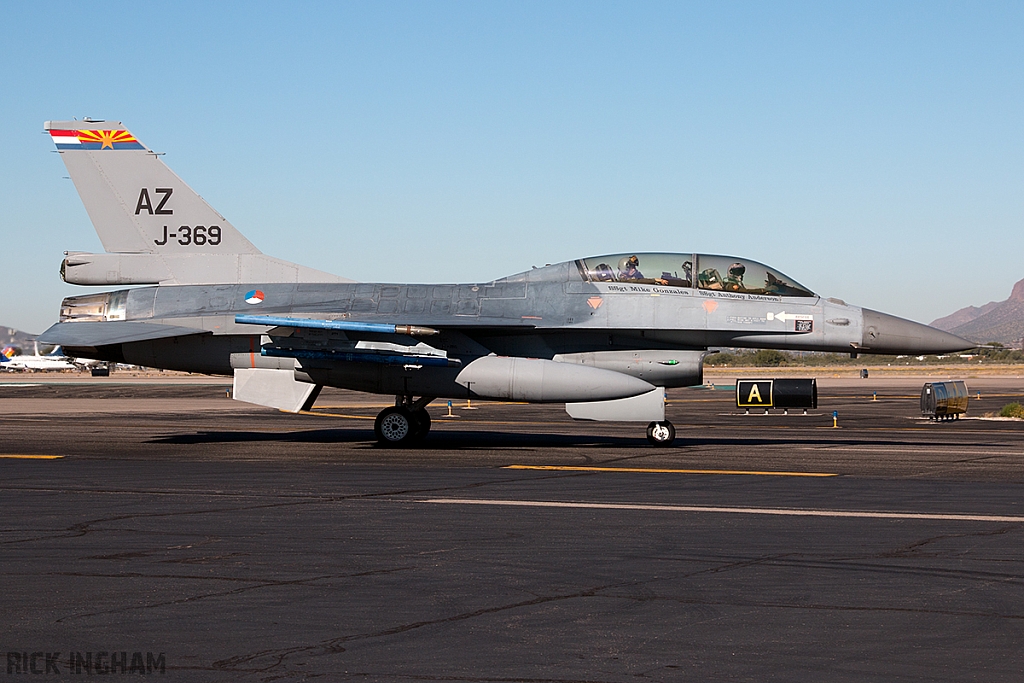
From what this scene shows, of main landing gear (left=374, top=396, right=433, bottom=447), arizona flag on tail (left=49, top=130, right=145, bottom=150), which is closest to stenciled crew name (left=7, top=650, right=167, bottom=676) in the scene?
main landing gear (left=374, top=396, right=433, bottom=447)

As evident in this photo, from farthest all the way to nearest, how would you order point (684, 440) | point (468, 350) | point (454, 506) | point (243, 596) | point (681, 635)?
point (684, 440), point (468, 350), point (454, 506), point (243, 596), point (681, 635)

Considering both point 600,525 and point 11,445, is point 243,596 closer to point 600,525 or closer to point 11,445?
point 600,525

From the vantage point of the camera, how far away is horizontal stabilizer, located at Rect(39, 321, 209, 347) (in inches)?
747

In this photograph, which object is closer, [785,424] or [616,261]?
[616,261]

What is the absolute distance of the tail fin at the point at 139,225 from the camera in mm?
20656

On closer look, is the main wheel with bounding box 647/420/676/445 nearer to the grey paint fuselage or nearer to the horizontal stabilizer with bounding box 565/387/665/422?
the horizontal stabilizer with bounding box 565/387/665/422

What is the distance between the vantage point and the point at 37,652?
17.8 feet

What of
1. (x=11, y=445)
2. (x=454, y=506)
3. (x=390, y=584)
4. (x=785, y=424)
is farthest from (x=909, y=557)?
(x=785, y=424)

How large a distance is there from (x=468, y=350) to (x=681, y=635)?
13.3 meters

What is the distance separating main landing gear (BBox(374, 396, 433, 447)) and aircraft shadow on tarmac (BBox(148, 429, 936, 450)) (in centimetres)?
29

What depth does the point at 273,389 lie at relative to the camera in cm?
1959

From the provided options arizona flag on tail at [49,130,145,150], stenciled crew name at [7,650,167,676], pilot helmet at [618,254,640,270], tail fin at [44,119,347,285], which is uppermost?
arizona flag on tail at [49,130,145,150]

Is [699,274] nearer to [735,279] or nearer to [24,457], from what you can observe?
[735,279]

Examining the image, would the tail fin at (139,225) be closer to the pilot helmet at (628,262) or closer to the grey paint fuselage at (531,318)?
the grey paint fuselage at (531,318)
